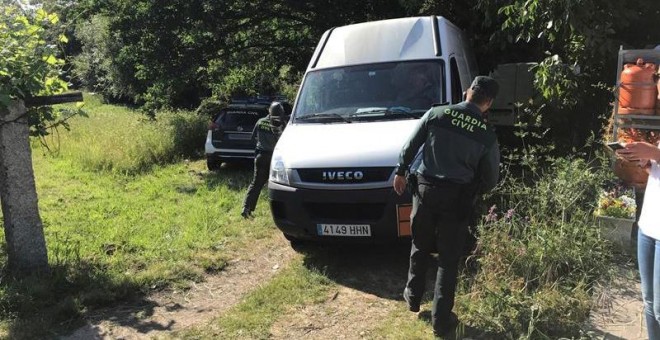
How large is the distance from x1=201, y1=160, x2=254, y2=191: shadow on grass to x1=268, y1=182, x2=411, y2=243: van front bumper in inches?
181

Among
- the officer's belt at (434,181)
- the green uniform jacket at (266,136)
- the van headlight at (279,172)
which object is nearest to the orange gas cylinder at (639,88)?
the officer's belt at (434,181)

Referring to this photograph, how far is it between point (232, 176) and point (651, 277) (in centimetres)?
939

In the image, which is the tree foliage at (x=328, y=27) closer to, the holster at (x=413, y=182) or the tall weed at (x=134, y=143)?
the tall weed at (x=134, y=143)

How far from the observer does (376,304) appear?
4766 mm

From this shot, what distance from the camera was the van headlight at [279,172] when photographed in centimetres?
542

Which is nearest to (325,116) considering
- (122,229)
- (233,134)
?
(122,229)

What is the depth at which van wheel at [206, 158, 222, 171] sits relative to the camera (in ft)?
39.9

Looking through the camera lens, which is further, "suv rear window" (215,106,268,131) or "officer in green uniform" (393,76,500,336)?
"suv rear window" (215,106,268,131)

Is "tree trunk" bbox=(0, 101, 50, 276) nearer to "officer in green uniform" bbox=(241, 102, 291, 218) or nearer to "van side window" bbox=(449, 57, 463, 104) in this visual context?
"officer in green uniform" bbox=(241, 102, 291, 218)

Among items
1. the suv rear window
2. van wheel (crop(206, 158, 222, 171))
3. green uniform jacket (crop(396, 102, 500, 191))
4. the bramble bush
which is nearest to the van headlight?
green uniform jacket (crop(396, 102, 500, 191))

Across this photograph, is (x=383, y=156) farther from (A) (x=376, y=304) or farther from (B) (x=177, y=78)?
(B) (x=177, y=78)

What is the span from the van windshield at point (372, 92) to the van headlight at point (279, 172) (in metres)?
0.73

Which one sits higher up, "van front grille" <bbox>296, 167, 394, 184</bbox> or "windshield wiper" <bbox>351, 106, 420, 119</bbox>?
"windshield wiper" <bbox>351, 106, 420, 119</bbox>

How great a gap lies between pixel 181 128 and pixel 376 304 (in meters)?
11.6
